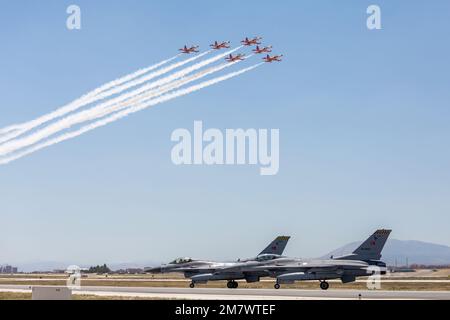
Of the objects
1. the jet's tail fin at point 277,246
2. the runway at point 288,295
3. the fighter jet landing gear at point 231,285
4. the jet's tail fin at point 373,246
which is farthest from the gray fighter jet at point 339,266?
the jet's tail fin at point 277,246

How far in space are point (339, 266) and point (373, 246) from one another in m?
5.29

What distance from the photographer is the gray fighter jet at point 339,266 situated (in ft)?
238

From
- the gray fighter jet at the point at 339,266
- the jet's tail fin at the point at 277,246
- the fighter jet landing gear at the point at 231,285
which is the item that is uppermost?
the jet's tail fin at the point at 277,246

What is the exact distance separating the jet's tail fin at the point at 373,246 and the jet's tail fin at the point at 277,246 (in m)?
16.7

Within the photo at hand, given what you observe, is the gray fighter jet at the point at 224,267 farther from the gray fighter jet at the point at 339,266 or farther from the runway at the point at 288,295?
the runway at the point at 288,295

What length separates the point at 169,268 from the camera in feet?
301

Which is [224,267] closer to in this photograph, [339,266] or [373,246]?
[339,266]

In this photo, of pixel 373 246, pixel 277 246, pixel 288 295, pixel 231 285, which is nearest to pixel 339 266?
pixel 373 246

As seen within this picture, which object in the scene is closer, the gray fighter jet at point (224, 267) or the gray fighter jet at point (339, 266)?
the gray fighter jet at point (339, 266)

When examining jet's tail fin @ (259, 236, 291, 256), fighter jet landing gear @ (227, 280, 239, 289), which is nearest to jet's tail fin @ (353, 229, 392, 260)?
fighter jet landing gear @ (227, 280, 239, 289)

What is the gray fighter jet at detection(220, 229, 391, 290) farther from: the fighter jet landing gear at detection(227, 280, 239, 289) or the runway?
the runway
